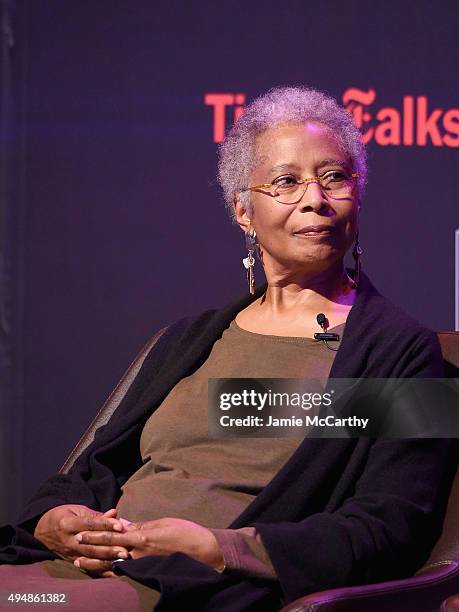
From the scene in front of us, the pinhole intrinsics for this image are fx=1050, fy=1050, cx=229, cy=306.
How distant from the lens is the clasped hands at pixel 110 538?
1493mm

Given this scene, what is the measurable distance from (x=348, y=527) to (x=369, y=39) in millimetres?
1784

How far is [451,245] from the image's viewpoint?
9.51 feet

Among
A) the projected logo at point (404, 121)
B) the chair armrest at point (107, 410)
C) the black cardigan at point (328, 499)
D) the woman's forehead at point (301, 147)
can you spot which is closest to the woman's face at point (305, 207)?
the woman's forehead at point (301, 147)

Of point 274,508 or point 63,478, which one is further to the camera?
point 63,478

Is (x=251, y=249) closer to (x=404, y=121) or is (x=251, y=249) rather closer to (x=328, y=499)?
(x=328, y=499)

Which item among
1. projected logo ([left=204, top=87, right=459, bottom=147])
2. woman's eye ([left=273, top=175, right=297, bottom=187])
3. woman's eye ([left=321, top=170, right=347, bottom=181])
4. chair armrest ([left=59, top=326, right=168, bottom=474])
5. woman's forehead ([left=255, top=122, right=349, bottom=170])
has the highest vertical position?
projected logo ([left=204, top=87, right=459, bottom=147])

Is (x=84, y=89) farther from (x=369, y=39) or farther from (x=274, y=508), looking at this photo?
(x=274, y=508)

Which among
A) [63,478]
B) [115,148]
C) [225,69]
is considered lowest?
[63,478]

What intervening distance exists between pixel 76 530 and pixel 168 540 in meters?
0.22

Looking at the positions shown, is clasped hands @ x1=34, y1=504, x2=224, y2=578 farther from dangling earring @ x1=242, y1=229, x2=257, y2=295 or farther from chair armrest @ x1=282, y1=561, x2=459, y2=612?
dangling earring @ x1=242, y1=229, x2=257, y2=295

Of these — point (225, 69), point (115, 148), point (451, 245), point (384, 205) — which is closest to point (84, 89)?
point (115, 148)

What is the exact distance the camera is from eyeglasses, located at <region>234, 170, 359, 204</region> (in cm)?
182

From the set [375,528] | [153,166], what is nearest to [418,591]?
[375,528]
